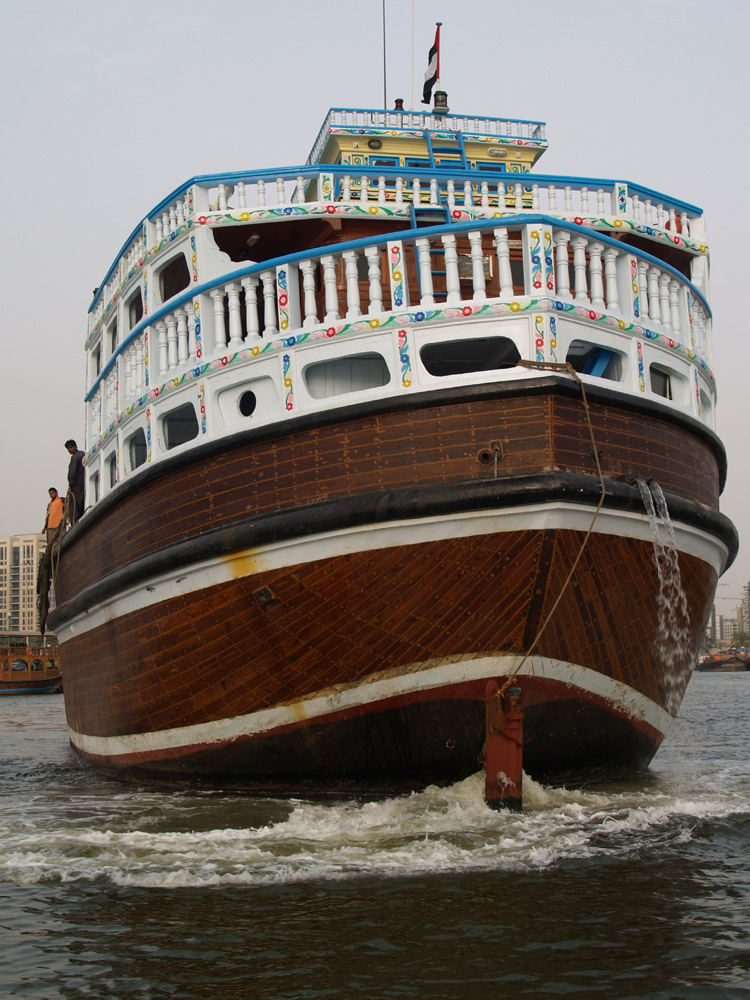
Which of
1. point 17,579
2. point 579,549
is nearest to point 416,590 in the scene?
point 579,549

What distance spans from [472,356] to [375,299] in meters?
1.69

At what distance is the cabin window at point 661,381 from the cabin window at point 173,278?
4299mm

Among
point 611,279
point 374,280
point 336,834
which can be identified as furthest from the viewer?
point 611,279

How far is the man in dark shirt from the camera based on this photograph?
36.4 feet

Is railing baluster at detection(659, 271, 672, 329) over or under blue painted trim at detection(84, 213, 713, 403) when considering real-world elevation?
under

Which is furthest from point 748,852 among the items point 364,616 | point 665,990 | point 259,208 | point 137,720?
point 259,208

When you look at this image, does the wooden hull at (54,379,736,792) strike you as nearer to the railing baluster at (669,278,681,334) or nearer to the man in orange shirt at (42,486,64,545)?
the railing baluster at (669,278,681,334)

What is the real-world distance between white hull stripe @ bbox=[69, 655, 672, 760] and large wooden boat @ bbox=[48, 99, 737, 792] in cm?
2

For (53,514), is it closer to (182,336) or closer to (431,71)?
(182,336)

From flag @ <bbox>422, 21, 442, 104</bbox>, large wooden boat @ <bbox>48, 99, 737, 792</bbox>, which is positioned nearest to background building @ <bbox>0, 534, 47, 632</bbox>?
flag @ <bbox>422, 21, 442, 104</bbox>

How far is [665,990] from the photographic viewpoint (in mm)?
3678

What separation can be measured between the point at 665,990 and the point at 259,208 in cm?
677

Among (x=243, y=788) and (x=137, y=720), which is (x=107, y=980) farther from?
(x=137, y=720)

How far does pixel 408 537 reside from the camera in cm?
656
